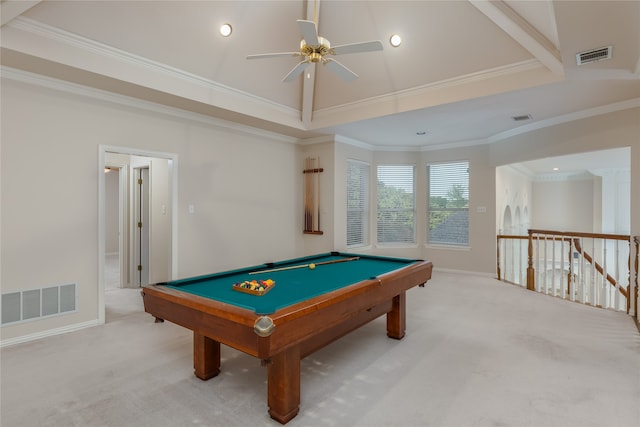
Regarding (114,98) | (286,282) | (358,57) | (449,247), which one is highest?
(358,57)

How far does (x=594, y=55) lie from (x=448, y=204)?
12.9 ft

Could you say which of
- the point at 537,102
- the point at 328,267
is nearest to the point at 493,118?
the point at 537,102

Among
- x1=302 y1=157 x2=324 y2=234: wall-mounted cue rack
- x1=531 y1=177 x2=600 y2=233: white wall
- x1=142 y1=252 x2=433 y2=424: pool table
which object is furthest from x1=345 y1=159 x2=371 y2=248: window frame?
x1=531 y1=177 x2=600 y2=233: white wall

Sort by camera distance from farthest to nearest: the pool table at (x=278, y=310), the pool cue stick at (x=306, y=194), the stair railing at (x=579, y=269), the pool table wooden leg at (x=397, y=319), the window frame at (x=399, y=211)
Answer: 1. the window frame at (x=399, y=211)
2. the pool cue stick at (x=306, y=194)
3. the stair railing at (x=579, y=269)
4. the pool table wooden leg at (x=397, y=319)
5. the pool table at (x=278, y=310)

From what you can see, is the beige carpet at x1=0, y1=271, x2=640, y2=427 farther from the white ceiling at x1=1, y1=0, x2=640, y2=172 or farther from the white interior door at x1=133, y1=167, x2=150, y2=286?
the white ceiling at x1=1, y1=0, x2=640, y2=172

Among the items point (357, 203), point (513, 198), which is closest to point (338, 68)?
point (357, 203)

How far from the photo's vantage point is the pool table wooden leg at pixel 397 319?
3.09 metres

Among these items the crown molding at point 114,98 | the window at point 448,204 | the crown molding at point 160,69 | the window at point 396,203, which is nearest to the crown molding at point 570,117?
the window at point 448,204

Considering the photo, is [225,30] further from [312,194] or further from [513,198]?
[513,198]

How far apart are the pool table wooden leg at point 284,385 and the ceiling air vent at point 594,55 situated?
3247 mm

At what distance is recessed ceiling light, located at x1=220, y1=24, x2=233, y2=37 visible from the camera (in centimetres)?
359

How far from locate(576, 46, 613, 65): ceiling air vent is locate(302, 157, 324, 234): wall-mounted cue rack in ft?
12.3

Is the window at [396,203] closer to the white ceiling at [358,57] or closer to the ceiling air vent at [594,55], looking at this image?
the white ceiling at [358,57]

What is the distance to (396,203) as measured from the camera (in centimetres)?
678
